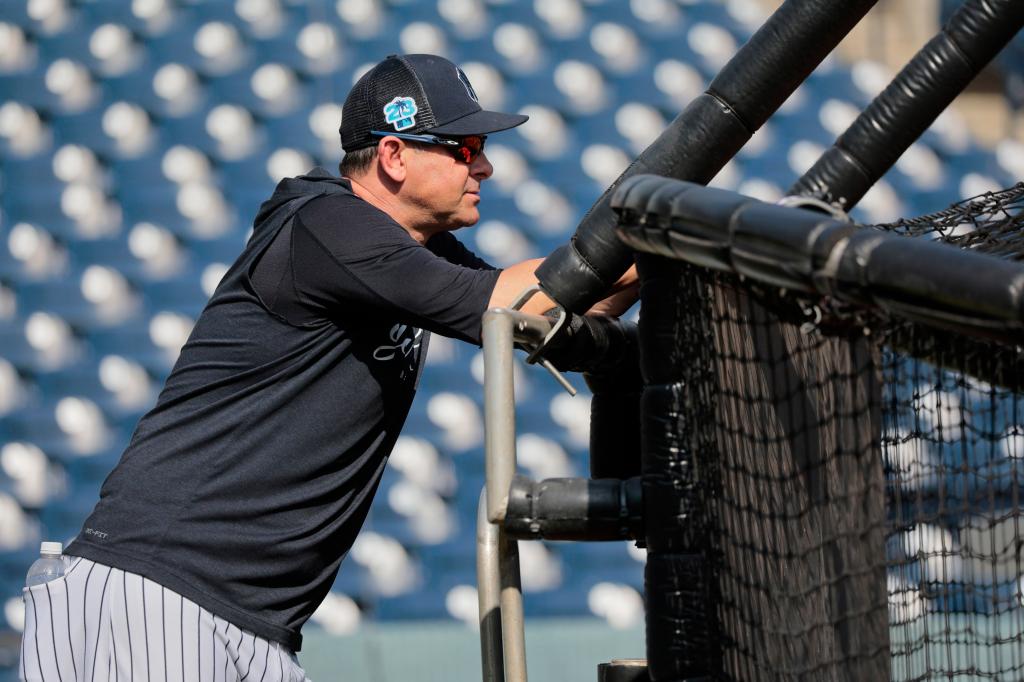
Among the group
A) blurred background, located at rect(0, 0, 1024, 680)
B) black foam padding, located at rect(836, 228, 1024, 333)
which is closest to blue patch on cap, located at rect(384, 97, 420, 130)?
black foam padding, located at rect(836, 228, 1024, 333)

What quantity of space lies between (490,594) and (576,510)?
177mm

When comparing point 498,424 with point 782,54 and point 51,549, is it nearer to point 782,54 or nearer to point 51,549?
point 782,54

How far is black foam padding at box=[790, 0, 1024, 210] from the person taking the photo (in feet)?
4.42

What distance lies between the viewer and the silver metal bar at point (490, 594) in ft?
4.46

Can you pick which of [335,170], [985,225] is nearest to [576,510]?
[985,225]

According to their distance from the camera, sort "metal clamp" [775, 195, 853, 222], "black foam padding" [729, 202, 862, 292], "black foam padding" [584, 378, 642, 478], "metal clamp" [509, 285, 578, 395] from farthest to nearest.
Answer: "black foam padding" [584, 378, 642, 478]
"metal clamp" [509, 285, 578, 395]
"metal clamp" [775, 195, 853, 222]
"black foam padding" [729, 202, 862, 292]

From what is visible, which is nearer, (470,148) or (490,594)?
(490,594)

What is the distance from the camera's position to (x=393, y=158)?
1.93 m

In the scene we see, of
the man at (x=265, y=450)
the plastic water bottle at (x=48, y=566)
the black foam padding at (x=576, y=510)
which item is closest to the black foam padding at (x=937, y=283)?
the black foam padding at (x=576, y=510)

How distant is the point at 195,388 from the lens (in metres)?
1.84

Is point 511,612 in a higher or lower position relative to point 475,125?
lower

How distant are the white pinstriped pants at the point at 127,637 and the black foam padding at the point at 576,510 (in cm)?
64

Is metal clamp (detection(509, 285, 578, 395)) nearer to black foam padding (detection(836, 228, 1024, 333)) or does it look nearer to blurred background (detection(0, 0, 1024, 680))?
black foam padding (detection(836, 228, 1024, 333))

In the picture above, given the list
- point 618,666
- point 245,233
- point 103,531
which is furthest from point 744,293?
point 245,233
